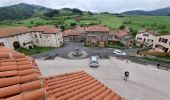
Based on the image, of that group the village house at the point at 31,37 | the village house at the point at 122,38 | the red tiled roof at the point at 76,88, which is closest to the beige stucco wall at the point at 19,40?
the village house at the point at 31,37

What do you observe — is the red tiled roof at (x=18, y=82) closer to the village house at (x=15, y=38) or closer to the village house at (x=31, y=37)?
the village house at (x=15, y=38)

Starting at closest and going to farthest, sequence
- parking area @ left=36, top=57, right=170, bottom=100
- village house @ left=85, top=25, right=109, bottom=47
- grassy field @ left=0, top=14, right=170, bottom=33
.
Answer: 1. parking area @ left=36, top=57, right=170, bottom=100
2. village house @ left=85, top=25, right=109, bottom=47
3. grassy field @ left=0, top=14, right=170, bottom=33

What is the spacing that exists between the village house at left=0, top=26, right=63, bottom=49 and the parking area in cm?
1235

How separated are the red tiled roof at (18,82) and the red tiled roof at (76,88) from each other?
1.20 meters

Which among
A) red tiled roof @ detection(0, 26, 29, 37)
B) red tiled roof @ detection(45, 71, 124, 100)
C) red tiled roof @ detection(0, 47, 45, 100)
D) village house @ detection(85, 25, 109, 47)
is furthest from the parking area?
red tiled roof @ detection(0, 47, 45, 100)

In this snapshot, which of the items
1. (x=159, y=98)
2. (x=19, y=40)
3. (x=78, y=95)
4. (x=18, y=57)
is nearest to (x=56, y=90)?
(x=78, y=95)

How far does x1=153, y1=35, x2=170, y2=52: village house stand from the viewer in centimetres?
3846

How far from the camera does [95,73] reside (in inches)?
1031

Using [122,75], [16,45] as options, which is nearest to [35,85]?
[122,75]

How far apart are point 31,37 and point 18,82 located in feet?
148

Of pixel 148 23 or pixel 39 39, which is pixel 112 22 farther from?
pixel 39 39

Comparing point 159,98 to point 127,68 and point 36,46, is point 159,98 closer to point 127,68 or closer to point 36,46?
point 127,68

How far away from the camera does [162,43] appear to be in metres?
40.5

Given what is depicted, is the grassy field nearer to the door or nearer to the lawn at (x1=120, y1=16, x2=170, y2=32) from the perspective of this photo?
the lawn at (x1=120, y1=16, x2=170, y2=32)
